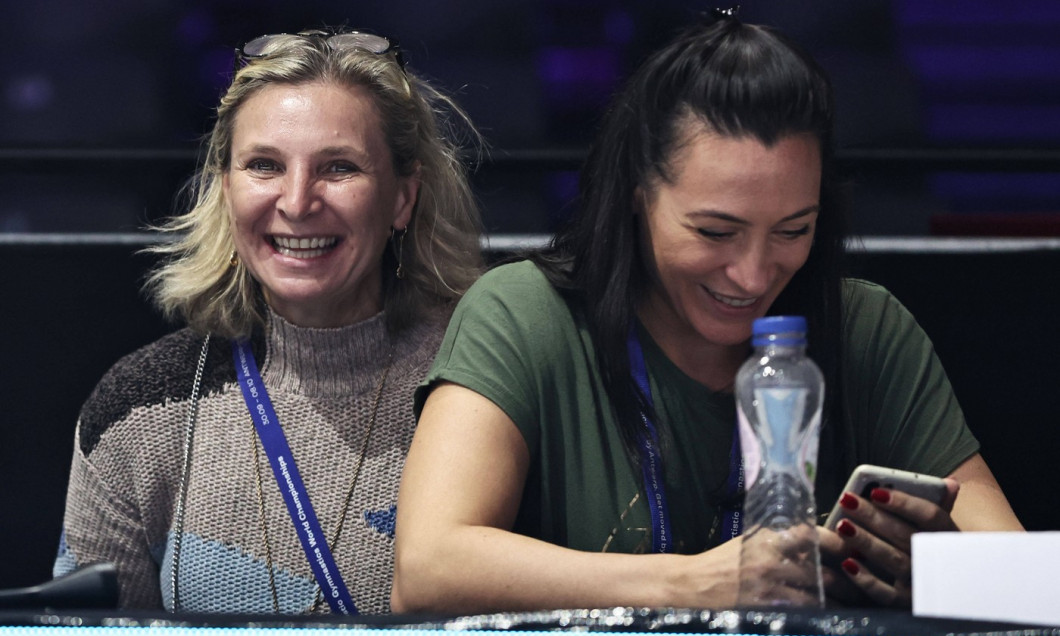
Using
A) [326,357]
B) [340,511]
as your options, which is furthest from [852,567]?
[326,357]

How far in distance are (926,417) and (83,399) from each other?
1.44 m

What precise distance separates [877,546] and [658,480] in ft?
0.99

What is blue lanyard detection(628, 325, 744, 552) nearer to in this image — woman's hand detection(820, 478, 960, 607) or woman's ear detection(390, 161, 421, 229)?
woman's hand detection(820, 478, 960, 607)

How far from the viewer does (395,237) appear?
6.73ft

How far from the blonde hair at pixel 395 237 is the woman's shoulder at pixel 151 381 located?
4 centimetres

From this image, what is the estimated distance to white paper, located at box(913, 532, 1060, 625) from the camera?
794 millimetres

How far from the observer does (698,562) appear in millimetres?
1164

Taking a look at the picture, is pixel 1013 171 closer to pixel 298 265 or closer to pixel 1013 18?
pixel 1013 18

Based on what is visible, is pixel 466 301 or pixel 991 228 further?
pixel 991 228

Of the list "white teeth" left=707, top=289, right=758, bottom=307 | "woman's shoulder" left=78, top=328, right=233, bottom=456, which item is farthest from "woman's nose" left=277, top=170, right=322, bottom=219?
"white teeth" left=707, top=289, right=758, bottom=307

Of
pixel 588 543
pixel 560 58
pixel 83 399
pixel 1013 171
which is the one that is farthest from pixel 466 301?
pixel 1013 171

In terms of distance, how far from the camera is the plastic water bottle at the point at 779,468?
1013 mm

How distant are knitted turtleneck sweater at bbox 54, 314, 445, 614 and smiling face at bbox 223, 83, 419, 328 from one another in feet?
0.32

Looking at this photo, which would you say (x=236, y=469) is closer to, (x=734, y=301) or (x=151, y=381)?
(x=151, y=381)
